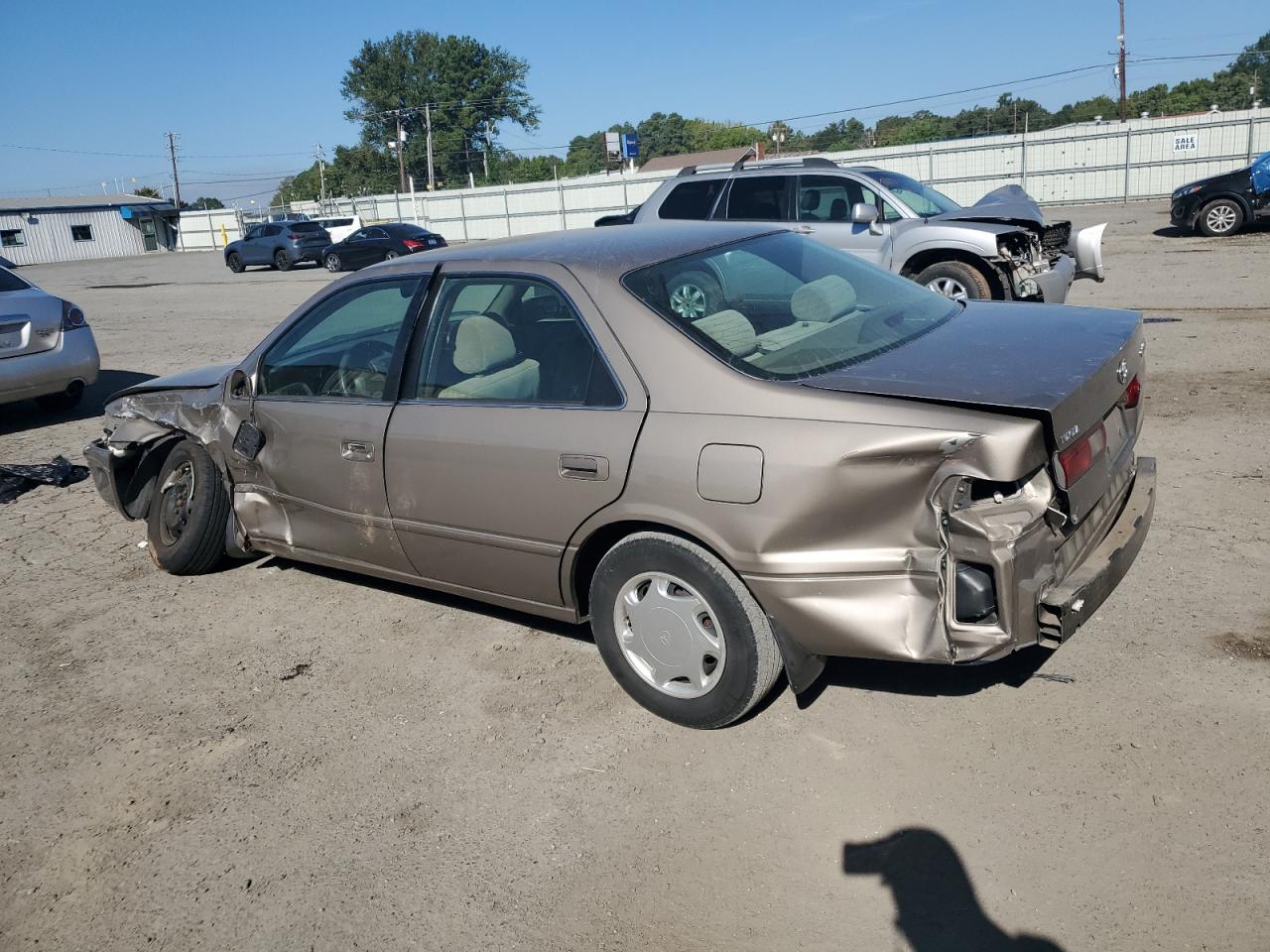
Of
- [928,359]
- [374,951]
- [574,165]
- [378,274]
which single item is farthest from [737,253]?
[574,165]

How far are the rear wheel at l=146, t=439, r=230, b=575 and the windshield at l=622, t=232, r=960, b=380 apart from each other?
276cm

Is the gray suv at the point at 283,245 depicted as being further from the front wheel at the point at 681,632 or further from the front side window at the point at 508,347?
the front wheel at the point at 681,632

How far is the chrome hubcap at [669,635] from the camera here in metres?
3.37

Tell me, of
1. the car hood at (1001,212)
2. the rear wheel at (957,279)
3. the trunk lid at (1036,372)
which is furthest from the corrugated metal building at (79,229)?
the trunk lid at (1036,372)

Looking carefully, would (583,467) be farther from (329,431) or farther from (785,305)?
(329,431)

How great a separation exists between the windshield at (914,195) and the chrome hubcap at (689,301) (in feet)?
23.7

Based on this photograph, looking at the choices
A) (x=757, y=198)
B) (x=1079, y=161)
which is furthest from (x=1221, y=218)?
(x=1079, y=161)

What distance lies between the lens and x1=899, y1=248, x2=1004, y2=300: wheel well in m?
9.27

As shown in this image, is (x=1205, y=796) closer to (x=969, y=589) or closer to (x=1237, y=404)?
(x=969, y=589)

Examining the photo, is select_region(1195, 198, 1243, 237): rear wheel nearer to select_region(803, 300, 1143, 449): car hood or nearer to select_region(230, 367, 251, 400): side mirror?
select_region(803, 300, 1143, 449): car hood

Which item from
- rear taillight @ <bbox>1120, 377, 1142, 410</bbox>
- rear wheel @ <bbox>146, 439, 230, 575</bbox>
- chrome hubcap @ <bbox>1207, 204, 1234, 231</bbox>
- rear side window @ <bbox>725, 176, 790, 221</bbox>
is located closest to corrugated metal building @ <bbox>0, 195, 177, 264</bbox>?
rear side window @ <bbox>725, 176, 790, 221</bbox>

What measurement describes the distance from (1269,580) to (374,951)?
3706 millimetres

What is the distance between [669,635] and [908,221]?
7623 millimetres

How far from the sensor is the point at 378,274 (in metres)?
4.36
